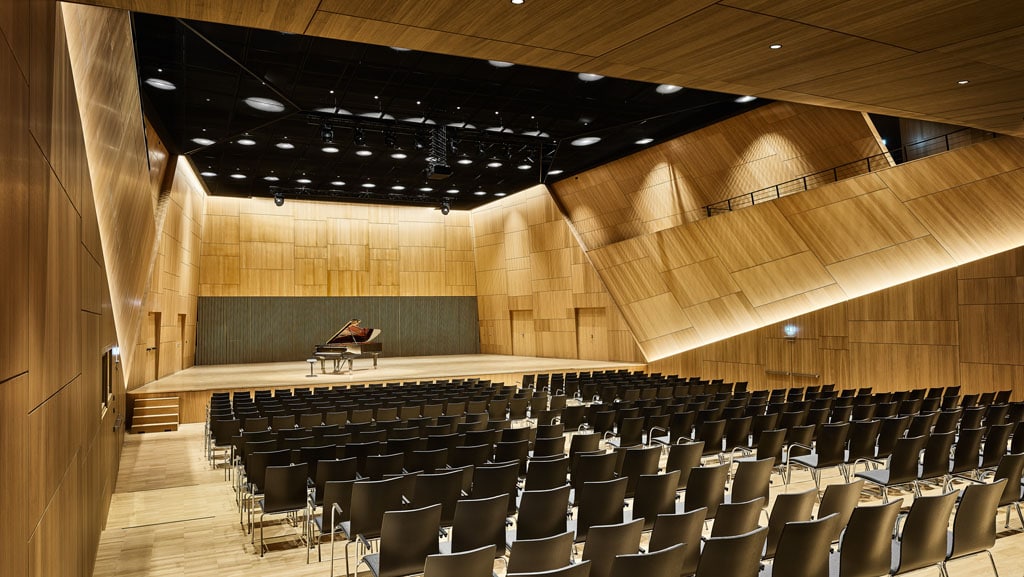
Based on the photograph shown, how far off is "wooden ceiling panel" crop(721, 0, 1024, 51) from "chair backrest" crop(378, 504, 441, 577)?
420cm

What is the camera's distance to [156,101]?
39.0 feet

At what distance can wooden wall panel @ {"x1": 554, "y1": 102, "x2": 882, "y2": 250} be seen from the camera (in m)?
13.8

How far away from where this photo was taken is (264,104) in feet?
40.5

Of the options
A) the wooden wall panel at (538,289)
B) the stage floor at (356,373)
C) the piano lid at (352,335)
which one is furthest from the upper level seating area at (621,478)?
the wooden wall panel at (538,289)

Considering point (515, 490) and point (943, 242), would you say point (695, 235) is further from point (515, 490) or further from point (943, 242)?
point (515, 490)

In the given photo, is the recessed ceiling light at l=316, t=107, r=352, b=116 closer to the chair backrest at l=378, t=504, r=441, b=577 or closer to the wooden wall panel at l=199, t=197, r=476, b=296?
the wooden wall panel at l=199, t=197, r=476, b=296

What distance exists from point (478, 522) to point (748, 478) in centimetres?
210

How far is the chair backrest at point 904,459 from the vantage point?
532cm

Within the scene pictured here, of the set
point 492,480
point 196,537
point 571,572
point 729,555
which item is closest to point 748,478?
point 729,555

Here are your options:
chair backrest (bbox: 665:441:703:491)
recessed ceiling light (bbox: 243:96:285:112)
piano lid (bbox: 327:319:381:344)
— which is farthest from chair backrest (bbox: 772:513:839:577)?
piano lid (bbox: 327:319:381:344)

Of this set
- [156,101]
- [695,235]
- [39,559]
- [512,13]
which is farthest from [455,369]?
[39,559]

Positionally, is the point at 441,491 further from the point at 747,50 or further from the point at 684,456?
the point at 747,50

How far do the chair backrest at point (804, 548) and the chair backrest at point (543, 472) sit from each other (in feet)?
7.14

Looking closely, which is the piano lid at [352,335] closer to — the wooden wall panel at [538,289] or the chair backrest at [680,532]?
the wooden wall panel at [538,289]
